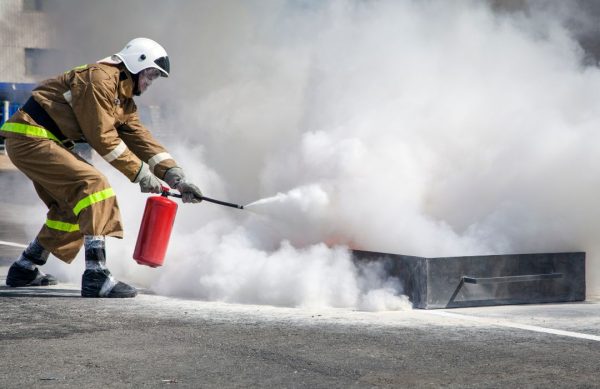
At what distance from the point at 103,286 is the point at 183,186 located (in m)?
0.72

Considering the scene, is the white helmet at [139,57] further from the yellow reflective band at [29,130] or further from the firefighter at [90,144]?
the yellow reflective band at [29,130]

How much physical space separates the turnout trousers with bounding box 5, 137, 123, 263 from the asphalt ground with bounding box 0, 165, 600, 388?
17.1 inches

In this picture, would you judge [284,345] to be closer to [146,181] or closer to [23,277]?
[146,181]

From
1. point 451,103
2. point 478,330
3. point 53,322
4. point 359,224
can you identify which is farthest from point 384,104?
point 53,322

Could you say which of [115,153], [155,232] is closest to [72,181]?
[115,153]

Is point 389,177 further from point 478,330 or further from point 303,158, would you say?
point 478,330

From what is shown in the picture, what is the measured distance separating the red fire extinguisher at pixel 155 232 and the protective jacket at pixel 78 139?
0.15m

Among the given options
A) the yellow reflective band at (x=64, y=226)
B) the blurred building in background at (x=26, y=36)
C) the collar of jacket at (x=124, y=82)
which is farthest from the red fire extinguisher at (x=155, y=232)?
the blurred building in background at (x=26, y=36)

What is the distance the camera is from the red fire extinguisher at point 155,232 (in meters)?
5.86

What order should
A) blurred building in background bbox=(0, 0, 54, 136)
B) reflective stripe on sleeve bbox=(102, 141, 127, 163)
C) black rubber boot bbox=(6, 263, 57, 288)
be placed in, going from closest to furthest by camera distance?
1. reflective stripe on sleeve bbox=(102, 141, 127, 163)
2. black rubber boot bbox=(6, 263, 57, 288)
3. blurred building in background bbox=(0, 0, 54, 136)

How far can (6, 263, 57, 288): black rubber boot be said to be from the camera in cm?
621

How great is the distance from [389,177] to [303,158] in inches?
22.7

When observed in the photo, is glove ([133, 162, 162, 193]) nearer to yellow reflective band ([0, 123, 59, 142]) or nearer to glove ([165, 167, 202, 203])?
glove ([165, 167, 202, 203])

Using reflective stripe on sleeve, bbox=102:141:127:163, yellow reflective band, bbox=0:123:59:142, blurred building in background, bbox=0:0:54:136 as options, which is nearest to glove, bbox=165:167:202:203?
reflective stripe on sleeve, bbox=102:141:127:163
